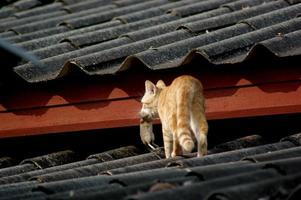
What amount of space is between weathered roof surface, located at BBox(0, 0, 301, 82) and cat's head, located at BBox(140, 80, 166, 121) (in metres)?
0.11

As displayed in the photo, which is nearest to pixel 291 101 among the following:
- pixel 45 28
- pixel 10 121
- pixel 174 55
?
pixel 174 55

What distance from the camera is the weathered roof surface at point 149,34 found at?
20.1ft

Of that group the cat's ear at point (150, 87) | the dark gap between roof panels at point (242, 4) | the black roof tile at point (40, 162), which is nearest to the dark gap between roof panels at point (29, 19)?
the dark gap between roof panels at point (242, 4)

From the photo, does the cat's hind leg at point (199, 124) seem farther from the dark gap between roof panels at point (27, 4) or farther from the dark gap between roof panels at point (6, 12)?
the dark gap between roof panels at point (27, 4)

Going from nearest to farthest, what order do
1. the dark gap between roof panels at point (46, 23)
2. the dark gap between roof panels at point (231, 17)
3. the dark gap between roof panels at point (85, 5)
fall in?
the dark gap between roof panels at point (231, 17)
the dark gap between roof panels at point (46, 23)
the dark gap between roof panels at point (85, 5)

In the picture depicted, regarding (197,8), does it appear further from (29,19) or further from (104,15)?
(29,19)

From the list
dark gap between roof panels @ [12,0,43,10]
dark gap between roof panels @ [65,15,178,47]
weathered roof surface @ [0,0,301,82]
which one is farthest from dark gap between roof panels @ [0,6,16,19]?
dark gap between roof panels @ [65,15,178,47]

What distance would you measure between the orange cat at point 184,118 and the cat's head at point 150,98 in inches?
5.7

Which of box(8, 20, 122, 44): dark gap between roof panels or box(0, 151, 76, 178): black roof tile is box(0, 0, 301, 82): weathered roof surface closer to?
box(8, 20, 122, 44): dark gap between roof panels

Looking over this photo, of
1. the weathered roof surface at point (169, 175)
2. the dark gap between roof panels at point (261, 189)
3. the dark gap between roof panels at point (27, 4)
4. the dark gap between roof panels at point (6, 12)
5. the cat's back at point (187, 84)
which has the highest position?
the dark gap between roof panels at point (27, 4)

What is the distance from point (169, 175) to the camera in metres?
4.60

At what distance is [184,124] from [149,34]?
1.49m

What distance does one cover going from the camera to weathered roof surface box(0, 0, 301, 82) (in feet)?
20.1

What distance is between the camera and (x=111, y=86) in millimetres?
6277
